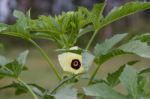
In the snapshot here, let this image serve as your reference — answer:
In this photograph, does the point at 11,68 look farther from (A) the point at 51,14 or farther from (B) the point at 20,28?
(A) the point at 51,14

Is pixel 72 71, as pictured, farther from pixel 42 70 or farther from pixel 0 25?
pixel 42 70

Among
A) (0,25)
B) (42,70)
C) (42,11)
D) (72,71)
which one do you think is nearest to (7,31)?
(0,25)

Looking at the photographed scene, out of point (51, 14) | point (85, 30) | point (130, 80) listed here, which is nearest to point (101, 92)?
point (130, 80)

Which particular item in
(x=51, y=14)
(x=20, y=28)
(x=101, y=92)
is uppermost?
(x=20, y=28)

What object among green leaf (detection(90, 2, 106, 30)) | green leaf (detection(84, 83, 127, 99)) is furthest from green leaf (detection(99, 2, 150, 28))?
green leaf (detection(84, 83, 127, 99))

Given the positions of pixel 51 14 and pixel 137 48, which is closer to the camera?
pixel 137 48

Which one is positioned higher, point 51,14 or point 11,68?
point 11,68
